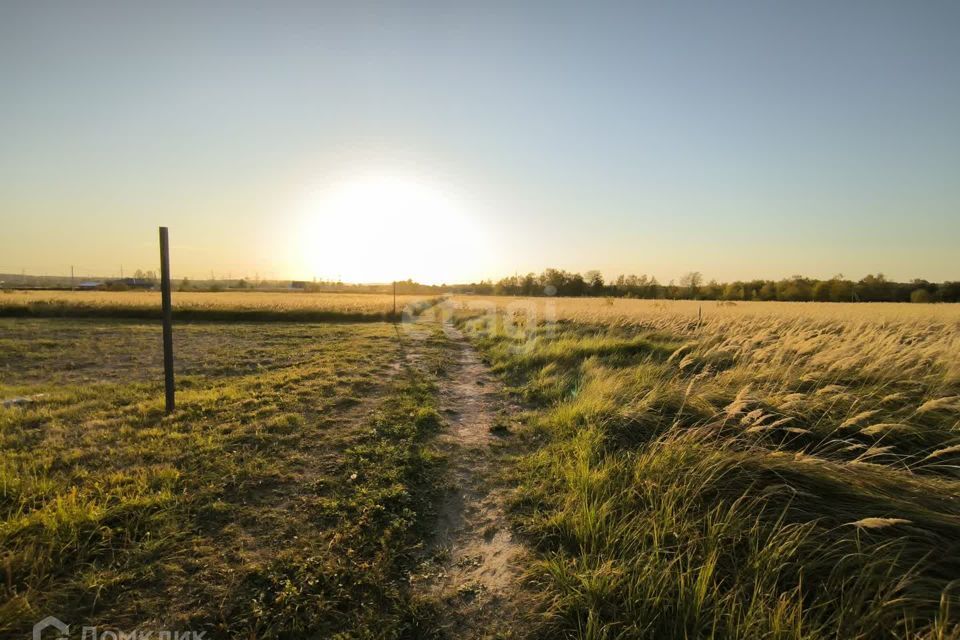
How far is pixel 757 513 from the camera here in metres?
3.18

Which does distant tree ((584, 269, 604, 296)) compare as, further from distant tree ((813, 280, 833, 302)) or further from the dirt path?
the dirt path

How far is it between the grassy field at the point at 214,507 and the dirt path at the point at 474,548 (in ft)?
0.86

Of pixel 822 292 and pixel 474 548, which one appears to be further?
pixel 822 292

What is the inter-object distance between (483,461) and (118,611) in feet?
12.5

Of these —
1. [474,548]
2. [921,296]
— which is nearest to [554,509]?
[474,548]

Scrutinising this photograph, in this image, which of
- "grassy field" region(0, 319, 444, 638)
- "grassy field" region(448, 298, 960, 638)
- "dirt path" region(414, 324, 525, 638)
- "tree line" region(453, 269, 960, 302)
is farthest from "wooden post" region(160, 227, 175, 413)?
"tree line" region(453, 269, 960, 302)

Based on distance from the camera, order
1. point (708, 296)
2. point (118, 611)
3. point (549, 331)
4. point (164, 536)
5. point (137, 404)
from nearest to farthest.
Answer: point (118, 611), point (164, 536), point (137, 404), point (549, 331), point (708, 296)

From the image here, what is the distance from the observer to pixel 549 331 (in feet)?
56.2

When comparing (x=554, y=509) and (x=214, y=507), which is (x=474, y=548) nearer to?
(x=554, y=509)

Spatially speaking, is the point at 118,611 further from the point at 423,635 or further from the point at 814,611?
the point at 814,611

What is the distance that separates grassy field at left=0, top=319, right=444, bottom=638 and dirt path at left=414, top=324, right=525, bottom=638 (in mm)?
264

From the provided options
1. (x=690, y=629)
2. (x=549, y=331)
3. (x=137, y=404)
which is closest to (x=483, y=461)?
(x=690, y=629)

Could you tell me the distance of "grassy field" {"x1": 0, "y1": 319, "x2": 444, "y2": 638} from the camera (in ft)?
8.24

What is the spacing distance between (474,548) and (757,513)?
2605 mm
